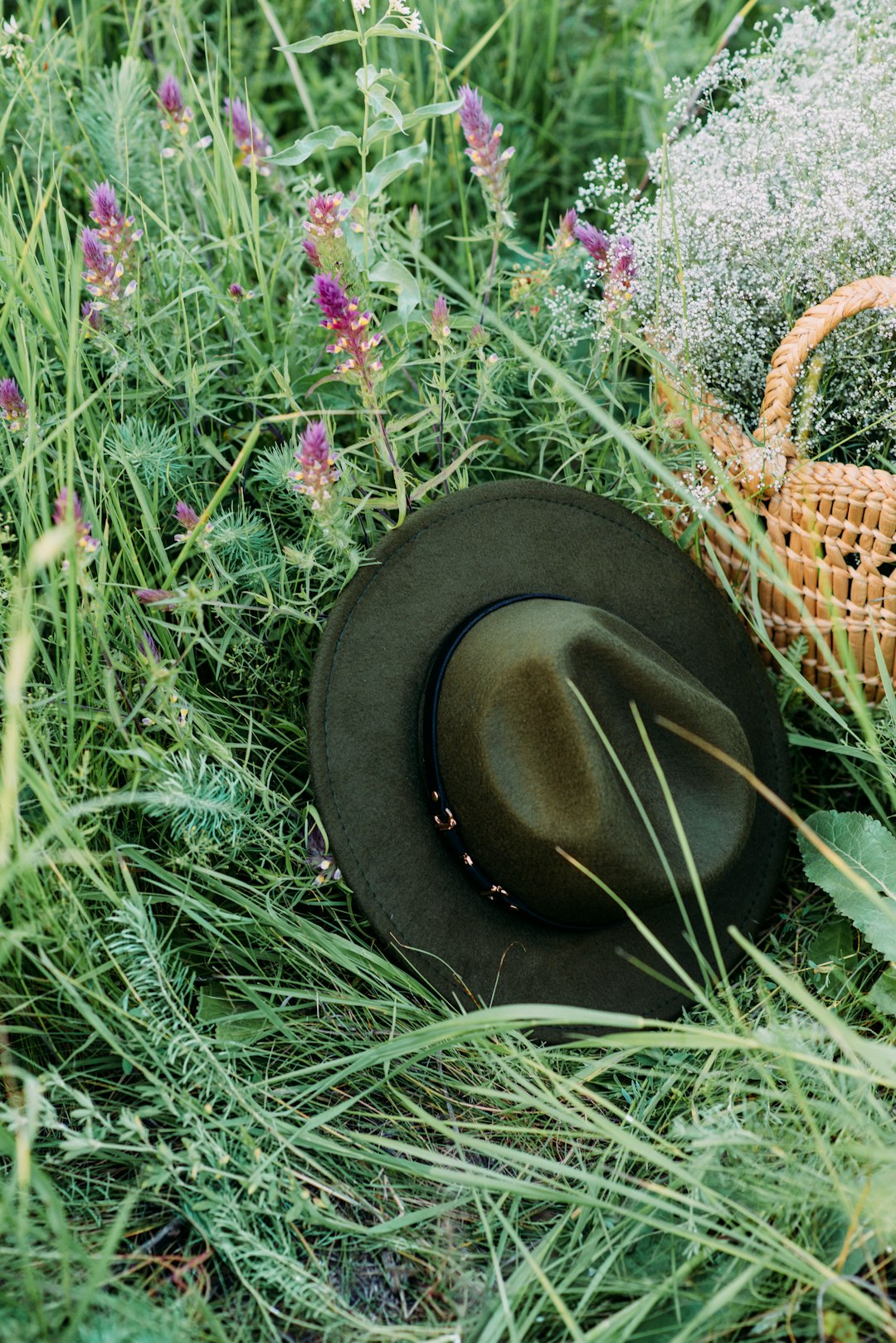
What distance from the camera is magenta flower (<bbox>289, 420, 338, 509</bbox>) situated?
137 centimetres

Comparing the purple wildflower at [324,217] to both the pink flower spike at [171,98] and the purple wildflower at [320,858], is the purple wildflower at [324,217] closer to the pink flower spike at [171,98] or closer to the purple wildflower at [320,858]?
the pink flower spike at [171,98]

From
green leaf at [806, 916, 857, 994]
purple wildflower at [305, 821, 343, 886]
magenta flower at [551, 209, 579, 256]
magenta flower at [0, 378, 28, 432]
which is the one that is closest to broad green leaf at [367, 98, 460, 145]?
magenta flower at [551, 209, 579, 256]

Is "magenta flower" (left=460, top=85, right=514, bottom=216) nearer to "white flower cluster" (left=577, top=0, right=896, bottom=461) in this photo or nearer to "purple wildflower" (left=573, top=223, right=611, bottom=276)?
"purple wildflower" (left=573, top=223, right=611, bottom=276)

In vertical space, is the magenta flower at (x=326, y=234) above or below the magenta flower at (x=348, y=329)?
above

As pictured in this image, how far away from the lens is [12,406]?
59.5 inches

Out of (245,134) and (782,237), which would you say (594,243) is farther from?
(245,134)

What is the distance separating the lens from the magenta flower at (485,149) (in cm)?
156

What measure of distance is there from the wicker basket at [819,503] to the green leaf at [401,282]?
0.47m

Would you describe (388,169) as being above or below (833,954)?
above

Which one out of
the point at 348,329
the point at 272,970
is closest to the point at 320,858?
the point at 272,970

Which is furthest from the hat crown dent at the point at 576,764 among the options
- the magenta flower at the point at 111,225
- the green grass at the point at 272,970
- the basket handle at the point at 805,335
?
the magenta flower at the point at 111,225

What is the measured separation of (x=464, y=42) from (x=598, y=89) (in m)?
0.37

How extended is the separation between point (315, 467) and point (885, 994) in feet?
4.16

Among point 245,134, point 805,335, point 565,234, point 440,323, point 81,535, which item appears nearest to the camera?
point 81,535
